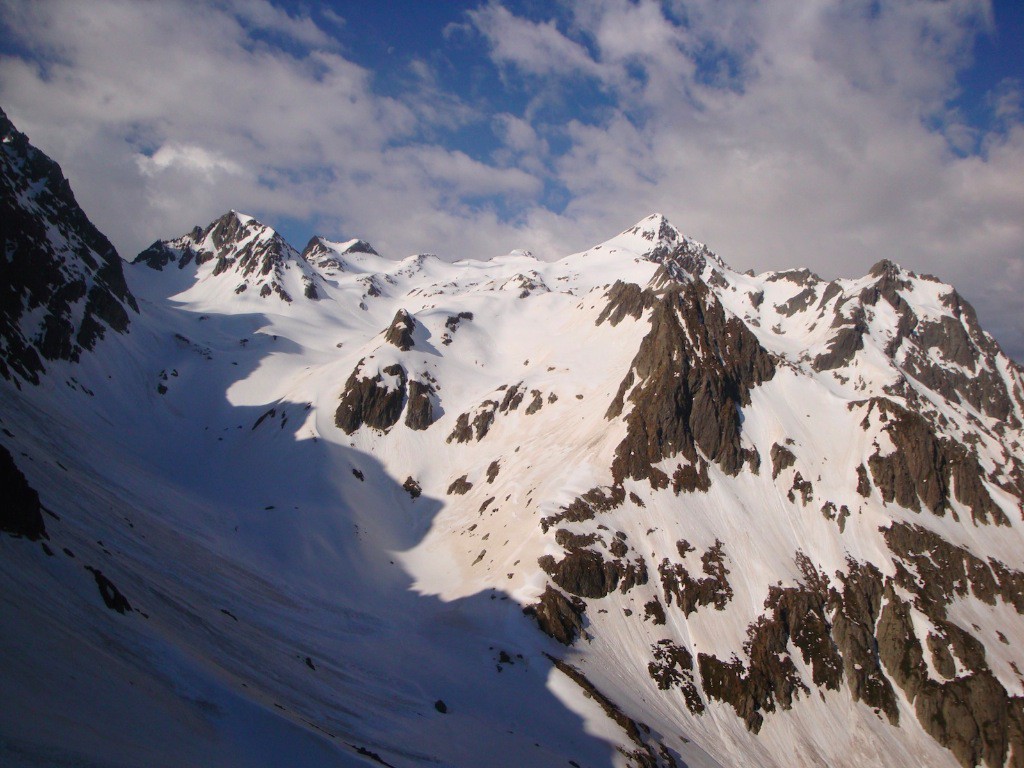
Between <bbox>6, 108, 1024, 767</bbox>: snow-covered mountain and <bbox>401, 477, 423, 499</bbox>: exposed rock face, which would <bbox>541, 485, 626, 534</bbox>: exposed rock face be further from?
<bbox>401, 477, 423, 499</bbox>: exposed rock face

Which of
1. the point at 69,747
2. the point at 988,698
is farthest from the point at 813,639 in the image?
the point at 69,747

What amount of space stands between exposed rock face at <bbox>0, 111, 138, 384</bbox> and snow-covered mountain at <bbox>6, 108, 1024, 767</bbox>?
54.1 inches


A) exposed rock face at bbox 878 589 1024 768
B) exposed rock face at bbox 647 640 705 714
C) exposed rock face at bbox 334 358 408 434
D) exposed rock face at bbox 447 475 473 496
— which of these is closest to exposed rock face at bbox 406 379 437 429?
exposed rock face at bbox 334 358 408 434

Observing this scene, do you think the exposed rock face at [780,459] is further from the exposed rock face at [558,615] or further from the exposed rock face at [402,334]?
the exposed rock face at [402,334]

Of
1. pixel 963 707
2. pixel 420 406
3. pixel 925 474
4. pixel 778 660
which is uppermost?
pixel 925 474

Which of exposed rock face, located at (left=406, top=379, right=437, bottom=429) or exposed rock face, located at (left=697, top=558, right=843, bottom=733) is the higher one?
exposed rock face, located at (left=406, top=379, right=437, bottom=429)

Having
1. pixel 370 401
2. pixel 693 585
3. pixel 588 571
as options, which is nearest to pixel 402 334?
pixel 370 401

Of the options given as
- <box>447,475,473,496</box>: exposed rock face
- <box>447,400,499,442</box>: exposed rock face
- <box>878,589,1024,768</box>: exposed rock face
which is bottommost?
<box>878,589,1024,768</box>: exposed rock face

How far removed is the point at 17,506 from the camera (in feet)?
94.6

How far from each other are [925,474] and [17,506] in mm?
126648

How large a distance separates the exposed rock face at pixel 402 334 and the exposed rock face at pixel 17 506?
113 m

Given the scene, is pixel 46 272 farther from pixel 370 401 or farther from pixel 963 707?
pixel 963 707

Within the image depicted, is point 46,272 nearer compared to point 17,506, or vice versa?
point 17,506

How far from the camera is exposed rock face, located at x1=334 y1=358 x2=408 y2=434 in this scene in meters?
117
